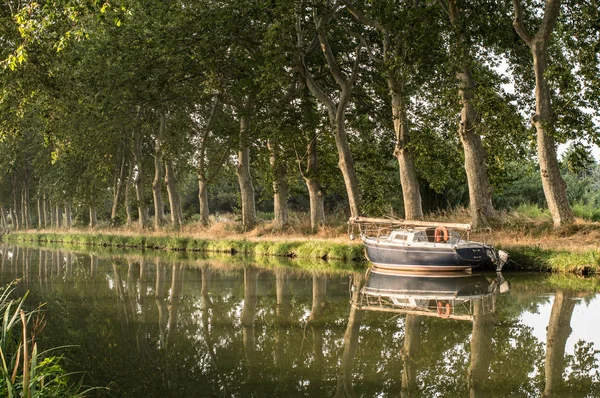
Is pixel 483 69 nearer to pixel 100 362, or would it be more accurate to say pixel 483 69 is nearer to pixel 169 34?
pixel 169 34

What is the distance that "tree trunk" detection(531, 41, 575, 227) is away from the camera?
20.1 m

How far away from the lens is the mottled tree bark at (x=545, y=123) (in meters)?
19.9

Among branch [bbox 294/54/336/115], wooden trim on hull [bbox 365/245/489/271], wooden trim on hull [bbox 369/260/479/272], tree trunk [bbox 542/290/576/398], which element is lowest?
tree trunk [bbox 542/290/576/398]

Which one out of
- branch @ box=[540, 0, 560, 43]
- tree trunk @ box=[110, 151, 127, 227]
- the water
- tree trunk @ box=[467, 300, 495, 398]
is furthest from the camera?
tree trunk @ box=[110, 151, 127, 227]

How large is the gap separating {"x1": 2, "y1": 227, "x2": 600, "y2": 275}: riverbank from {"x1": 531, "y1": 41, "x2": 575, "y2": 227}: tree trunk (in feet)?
2.99

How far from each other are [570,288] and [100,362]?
38.7 feet

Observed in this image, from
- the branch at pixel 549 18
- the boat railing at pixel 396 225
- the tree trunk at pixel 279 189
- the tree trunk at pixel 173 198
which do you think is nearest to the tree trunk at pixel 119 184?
the tree trunk at pixel 173 198

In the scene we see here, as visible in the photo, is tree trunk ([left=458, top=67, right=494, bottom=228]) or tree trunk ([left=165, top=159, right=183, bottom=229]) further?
tree trunk ([left=165, top=159, right=183, bottom=229])

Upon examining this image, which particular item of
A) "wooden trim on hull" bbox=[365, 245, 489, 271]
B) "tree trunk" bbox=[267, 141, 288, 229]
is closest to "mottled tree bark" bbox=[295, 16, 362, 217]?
"wooden trim on hull" bbox=[365, 245, 489, 271]

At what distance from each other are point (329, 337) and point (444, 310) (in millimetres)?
3546

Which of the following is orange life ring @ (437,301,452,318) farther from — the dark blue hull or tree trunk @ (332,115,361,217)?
tree trunk @ (332,115,361,217)

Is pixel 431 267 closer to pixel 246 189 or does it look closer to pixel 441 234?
pixel 441 234

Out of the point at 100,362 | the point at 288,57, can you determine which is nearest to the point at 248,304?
the point at 100,362

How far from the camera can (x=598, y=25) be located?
19.4m
